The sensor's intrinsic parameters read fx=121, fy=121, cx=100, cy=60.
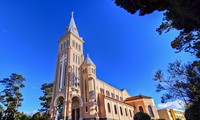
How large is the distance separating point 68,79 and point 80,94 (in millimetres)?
4751

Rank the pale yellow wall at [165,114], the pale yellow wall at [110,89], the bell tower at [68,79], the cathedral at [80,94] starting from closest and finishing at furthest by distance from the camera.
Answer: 1. the bell tower at [68,79]
2. the cathedral at [80,94]
3. the pale yellow wall at [110,89]
4. the pale yellow wall at [165,114]

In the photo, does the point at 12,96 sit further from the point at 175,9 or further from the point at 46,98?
the point at 175,9

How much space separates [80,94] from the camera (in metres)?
30.0

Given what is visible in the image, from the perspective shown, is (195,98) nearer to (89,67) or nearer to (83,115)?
(83,115)

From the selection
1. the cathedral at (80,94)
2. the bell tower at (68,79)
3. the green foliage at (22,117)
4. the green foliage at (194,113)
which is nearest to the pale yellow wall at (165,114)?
the cathedral at (80,94)

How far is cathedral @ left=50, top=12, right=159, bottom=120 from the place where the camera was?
27375 millimetres

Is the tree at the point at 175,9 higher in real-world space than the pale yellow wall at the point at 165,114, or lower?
higher

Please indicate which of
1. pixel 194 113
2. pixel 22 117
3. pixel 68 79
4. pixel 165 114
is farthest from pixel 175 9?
pixel 165 114

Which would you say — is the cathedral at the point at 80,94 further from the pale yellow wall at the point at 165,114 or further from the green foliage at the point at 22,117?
the pale yellow wall at the point at 165,114

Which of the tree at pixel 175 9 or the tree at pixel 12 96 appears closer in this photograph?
the tree at pixel 175 9

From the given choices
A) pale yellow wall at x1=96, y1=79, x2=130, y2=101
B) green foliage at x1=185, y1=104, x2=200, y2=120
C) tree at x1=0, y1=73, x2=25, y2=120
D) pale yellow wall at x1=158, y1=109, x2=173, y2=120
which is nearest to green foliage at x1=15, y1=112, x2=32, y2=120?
tree at x1=0, y1=73, x2=25, y2=120

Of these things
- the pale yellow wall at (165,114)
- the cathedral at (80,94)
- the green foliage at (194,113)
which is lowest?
the pale yellow wall at (165,114)

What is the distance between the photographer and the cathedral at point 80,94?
27.4 metres

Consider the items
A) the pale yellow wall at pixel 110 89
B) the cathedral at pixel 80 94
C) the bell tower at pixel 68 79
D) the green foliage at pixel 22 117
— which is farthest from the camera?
the pale yellow wall at pixel 110 89
